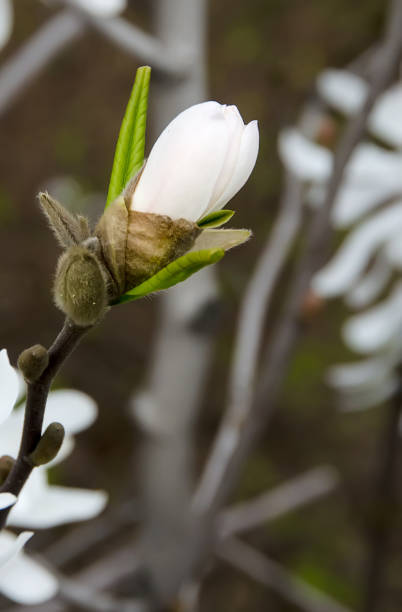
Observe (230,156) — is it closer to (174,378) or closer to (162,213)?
(162,213)

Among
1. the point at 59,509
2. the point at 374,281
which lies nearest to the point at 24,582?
the point at 59,509

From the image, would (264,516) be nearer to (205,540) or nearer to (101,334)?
(205,540)

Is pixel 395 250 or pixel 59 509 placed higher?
pixel 59 509

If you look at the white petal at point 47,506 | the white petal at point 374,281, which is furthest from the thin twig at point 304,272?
the white petal at point 374,281

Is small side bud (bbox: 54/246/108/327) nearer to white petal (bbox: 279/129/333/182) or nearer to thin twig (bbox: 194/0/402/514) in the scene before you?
thin twig (bbox: 194/0/402/514)

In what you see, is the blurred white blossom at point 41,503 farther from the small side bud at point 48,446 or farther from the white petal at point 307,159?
the white petal at point 307,159

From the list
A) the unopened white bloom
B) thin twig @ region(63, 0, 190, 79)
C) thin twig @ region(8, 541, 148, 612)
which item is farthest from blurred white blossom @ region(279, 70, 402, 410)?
the unopened white bloom
